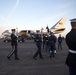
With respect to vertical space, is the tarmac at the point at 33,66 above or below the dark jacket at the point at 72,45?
below

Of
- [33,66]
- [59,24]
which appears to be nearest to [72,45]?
[33,66]

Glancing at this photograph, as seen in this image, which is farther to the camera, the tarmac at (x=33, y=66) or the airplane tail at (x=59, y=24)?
the airplane tail at (x=59, y=24)

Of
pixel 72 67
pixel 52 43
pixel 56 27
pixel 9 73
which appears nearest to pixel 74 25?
pixel 72 67

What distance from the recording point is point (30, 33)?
236 ft

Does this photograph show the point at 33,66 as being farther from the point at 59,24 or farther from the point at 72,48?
the point at 59,24

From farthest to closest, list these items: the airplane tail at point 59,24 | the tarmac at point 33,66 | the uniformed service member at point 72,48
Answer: the airplane tail at point 59,24 → the tarmac at point 33,66 → the uniformed service member at point 72,48

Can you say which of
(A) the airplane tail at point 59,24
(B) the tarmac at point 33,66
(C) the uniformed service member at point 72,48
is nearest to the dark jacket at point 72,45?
(C) the uniformed service member at point 72,48

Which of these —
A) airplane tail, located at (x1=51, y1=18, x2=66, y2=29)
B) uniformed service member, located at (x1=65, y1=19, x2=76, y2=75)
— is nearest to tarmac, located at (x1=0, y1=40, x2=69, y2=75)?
uniformed service member, located at (x1=65, y1=19, x2=76, y2=75)

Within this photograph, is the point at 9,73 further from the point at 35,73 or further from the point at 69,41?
the point at 69,41

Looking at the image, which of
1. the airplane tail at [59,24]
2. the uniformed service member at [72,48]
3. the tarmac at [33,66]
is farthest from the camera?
the airplane tail at [59,24]

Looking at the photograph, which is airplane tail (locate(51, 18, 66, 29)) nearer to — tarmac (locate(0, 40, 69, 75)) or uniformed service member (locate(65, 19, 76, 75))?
tarmac (locate(0, 40, 69, 75))

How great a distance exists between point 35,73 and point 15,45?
5.59 meters

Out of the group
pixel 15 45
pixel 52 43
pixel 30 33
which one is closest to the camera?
pixel 15 45

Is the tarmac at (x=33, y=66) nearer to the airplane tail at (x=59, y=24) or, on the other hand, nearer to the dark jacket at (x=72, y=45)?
the dark jacket at (x=72, y=45)
